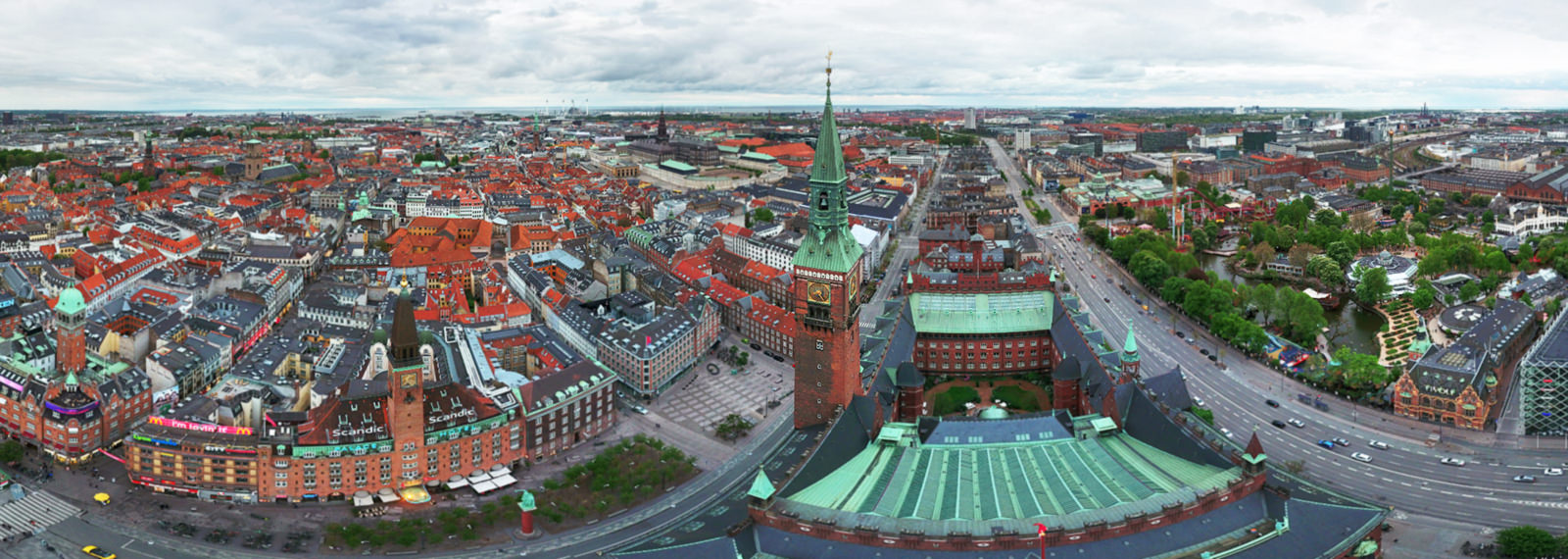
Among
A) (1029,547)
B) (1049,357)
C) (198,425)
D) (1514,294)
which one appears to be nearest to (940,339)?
(1049,357)

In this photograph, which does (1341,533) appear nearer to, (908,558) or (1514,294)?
(908,558)

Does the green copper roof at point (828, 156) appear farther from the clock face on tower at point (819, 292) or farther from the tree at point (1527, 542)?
the tree at point (1527, 542)

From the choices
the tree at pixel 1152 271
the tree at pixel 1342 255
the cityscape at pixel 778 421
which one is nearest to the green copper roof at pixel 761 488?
the cityscape at pixel 778 421

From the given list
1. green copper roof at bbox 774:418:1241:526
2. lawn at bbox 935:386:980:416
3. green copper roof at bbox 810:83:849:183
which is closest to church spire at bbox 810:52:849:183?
green copper roof at bbox 810:83:849:183

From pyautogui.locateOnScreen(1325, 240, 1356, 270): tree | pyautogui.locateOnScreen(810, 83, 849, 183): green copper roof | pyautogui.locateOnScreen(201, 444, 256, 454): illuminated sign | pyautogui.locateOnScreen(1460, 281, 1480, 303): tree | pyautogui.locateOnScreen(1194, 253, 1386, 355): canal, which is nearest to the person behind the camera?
pyautogui.locateOnScreen(810, 83, 849, 183): green copper roof

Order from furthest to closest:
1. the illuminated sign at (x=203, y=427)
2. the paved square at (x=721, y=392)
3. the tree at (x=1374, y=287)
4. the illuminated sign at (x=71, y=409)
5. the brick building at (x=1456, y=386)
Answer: the tree at (x=1374, y=287) < the paved square at (x=721, y=392) < the brick building at (x=1456, y=386) < the illuminated sign at (x=71, y=409) < the illuminated sign at (x=203, y=427)

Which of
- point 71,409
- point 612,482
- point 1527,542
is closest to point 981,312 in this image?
point 612,482

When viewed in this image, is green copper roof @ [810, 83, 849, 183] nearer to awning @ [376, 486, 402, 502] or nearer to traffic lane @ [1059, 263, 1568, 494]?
awning @ [376, 486, 402, 502]
